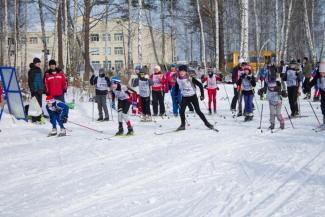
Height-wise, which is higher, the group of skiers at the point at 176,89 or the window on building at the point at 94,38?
the window on building at the point at 94,38

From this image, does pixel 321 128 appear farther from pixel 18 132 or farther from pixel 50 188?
pixel 18 132

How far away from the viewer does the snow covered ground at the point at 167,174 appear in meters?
5.21

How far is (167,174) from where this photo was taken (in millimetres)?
6746

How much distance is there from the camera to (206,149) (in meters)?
8.55

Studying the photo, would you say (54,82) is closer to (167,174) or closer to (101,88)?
(101,88)

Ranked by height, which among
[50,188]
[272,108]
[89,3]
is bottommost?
[50,188]

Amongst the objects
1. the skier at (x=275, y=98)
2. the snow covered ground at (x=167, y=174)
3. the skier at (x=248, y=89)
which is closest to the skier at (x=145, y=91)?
the snow covered ground at (x=167, y=174)

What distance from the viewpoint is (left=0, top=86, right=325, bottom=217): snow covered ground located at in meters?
5.21

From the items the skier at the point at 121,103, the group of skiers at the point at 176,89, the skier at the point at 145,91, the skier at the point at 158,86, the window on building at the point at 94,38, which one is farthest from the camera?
the window on building at the point at 94,38

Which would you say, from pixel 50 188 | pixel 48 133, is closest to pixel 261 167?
pixel 50 188

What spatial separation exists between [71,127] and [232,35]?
129ft

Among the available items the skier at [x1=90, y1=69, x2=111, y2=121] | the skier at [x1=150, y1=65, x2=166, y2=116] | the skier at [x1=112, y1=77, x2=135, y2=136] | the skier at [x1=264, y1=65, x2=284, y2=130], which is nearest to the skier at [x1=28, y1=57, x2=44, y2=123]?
the skier at [x1=90, y1=69, x2=111, y2=121]

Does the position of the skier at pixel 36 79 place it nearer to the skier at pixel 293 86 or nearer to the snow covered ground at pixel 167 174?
the snow covered ground at pixel 167 174

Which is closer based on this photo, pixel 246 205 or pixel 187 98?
pixel 246 205
